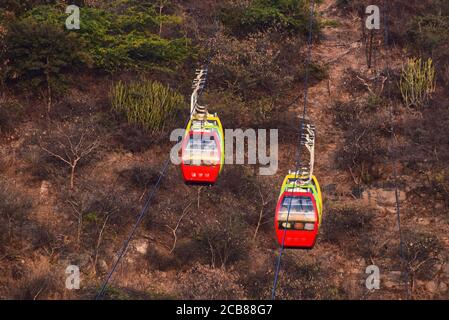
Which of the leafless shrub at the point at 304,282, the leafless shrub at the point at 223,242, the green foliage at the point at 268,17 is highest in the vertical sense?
the green foliage at the point at 268,17

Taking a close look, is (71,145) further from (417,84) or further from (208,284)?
(417,84)

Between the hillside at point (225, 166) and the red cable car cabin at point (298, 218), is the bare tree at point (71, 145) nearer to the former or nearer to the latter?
the hillside at point (225, 166)

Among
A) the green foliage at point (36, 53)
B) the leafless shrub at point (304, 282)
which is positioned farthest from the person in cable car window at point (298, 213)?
the green foliage at point (36, 53)

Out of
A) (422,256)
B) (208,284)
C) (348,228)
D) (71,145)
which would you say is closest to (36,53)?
(71,145)

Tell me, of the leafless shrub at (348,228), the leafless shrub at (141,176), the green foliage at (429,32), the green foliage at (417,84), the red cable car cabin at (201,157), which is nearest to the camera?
the red cable car cabin at (201,157)

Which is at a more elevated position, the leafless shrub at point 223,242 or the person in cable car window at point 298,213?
the person in cable car window at point 298,213

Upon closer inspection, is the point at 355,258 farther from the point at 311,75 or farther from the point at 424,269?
the point at 311,75
